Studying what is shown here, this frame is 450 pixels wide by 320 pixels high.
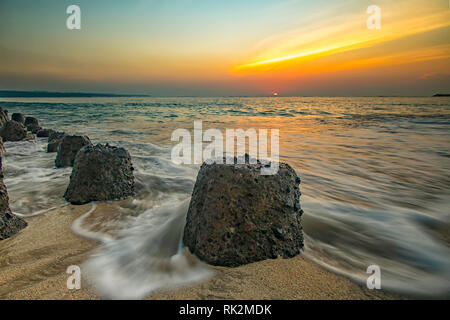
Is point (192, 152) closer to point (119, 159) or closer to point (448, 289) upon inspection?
point (119, 159)

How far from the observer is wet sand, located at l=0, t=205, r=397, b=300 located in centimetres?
154

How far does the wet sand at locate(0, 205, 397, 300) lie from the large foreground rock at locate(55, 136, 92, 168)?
2986 mm

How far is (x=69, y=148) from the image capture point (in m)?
4.93

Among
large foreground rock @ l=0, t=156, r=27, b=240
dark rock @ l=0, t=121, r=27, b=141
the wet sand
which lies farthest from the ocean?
dark rock @ l=0, t=121, r=27, b=141

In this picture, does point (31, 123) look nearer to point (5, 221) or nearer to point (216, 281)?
point (5, 221)

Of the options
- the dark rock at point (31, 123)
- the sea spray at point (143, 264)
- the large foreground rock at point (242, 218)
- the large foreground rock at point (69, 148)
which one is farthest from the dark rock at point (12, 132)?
the large foreground rock at point (242, 218)

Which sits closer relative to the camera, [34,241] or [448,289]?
[448,289]

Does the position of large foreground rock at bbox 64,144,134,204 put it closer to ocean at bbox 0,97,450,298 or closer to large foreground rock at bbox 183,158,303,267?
ocean at bbox 0,97,450,298

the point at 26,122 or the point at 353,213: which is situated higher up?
the point at 26,122

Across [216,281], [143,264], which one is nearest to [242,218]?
[216,281]

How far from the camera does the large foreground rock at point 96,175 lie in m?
3.10

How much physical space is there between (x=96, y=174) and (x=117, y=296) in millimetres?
1928

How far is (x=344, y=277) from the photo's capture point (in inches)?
71.0
